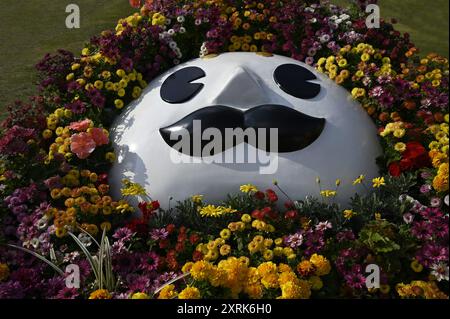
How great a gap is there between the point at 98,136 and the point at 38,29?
2.68 metres

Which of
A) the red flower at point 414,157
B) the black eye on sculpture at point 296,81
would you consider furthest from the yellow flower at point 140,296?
the red flower at point 414,157

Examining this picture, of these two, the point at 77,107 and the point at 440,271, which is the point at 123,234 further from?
the point at 440,271

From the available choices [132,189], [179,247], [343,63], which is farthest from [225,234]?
[343,63]

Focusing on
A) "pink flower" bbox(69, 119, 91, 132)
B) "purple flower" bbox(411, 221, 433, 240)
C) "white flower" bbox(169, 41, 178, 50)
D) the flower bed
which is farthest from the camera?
"white flower" bbox(169, 41, 178, 50)

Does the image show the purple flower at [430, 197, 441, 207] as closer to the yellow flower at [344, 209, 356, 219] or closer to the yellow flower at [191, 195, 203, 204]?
the yellow flower at [344, 209, 356, 219]

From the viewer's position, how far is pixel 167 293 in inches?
96.5

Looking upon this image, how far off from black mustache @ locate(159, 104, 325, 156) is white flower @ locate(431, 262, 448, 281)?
1038mm

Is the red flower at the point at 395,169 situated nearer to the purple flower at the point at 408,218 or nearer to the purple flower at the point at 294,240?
the purple flower at the point at 408,218

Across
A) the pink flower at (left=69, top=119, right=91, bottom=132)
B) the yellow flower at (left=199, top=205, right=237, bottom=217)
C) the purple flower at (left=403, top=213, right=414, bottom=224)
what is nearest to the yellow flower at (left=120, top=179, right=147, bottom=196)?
the yellow flower at (left=199, top=205, right=237, bottom=217)

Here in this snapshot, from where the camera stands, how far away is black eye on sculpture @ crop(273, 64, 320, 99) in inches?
132

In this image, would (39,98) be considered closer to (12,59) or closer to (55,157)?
(55,157)

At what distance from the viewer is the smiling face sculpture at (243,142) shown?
10.2 feet

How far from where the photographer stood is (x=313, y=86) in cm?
344

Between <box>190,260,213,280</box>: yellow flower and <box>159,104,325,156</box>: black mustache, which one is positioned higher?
<box>159,104,325,156</box>: black mustache
